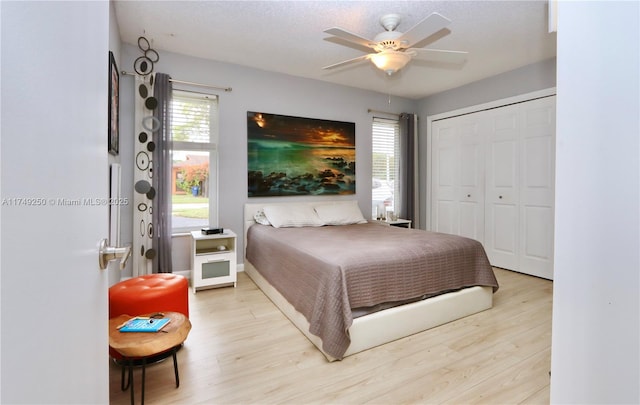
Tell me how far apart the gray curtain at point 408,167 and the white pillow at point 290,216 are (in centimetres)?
184

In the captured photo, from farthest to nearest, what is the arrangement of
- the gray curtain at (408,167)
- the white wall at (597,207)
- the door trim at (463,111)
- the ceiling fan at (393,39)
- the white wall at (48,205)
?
the gray curtain at (408,167) < the door trim at (463,111) < the ceiling fan at (393,39) < the white wall at (597,207) < the white wall at (48,205)

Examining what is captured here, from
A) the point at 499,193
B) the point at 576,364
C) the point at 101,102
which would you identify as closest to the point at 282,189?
the point at 499,193

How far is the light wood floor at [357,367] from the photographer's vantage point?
163 cm

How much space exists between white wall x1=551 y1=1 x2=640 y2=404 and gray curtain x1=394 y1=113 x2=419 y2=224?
181 inches

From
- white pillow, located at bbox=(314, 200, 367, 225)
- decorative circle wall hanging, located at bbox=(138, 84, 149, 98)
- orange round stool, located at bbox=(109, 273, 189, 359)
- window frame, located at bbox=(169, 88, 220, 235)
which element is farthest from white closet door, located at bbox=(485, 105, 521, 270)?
decorative circle wall hanging, located at bbox=(138, 84, 149, 98)

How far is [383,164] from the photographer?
199 inches

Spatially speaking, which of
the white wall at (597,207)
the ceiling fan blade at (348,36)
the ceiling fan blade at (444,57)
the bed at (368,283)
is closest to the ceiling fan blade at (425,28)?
the ceiling fan blade at (348,36)

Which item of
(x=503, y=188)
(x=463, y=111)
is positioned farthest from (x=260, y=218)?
(x=463, y=111)

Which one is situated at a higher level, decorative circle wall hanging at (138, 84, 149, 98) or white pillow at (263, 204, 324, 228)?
decorative circle wall hanging at (138, 84, 149, 98)

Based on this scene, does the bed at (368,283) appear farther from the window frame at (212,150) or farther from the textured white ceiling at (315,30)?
the textured white ceiling at (315,30)

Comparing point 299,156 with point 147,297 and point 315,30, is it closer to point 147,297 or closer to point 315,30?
point 315,30

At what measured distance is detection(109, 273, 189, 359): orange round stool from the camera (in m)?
1.85

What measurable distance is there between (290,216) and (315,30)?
6.54 ft

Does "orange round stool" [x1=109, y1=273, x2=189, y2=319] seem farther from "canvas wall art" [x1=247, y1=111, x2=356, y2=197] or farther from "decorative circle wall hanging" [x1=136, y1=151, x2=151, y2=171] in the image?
"canvas wall art" [x1=247, y1=111, x2=356, y2=197]
